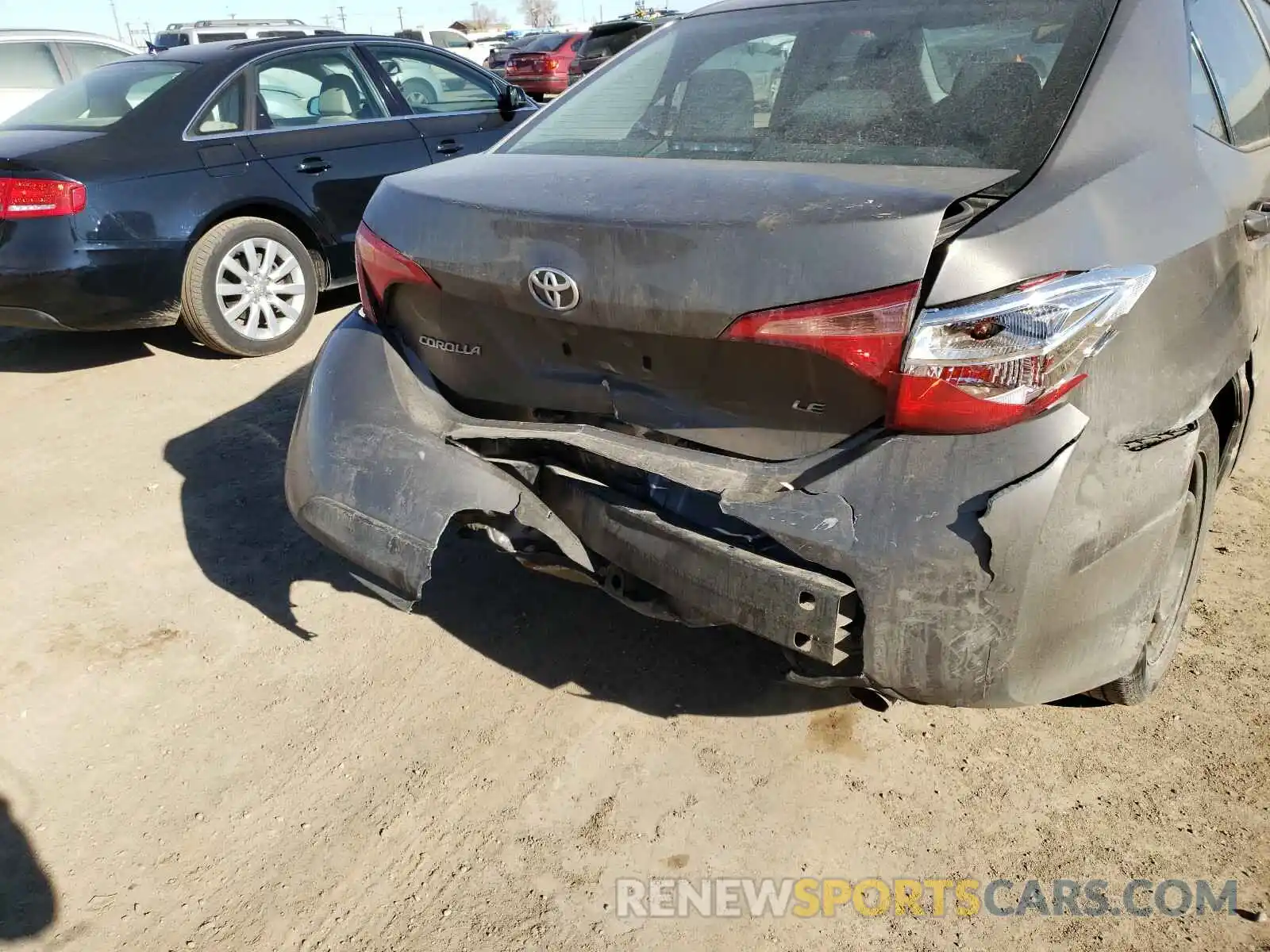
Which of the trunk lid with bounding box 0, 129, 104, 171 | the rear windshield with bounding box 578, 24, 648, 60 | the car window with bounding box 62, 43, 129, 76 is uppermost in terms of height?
the car window with bounding box 62, 43, 129, 76

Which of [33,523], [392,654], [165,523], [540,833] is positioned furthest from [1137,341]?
[33,523]

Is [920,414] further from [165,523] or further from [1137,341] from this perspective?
[165,523]

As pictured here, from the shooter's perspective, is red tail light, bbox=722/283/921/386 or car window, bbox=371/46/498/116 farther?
car window, bbox=371/46/498/116

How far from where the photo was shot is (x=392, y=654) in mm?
2814

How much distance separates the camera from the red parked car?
21.3m

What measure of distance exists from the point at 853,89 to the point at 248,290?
12.8 ft

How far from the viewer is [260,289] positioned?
5.26 m

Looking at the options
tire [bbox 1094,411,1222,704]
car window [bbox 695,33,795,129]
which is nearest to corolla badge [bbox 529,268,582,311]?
car window [bbox 695,33,795,129]

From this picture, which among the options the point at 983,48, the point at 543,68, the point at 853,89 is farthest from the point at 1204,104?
the point at 543,68

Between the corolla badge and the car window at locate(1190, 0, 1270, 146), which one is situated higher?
the car window at locate(1190, 0, 1270, 146)

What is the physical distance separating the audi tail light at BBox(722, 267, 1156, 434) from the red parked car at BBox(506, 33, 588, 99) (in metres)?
20.8

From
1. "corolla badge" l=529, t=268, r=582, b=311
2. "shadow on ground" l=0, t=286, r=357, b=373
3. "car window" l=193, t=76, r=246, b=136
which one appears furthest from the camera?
"shadow on ground" l=0, t=286, r=357, b=373

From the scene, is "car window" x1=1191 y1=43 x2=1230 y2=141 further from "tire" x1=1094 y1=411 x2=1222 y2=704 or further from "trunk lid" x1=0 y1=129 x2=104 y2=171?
"trunk lid" x1=0 y1=129 x2=104 y2=171

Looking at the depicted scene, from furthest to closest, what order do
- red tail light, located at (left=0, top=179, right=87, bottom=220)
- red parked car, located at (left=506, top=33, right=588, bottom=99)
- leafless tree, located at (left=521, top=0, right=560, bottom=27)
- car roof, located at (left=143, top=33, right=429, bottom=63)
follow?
leafless tree, located at (left=521, top=0, right=560, bottom=27) → red parked car, located at (left=506, top=33, right=588, bottom=99) → car roof, located at (left=143, top=33, right=429, bottom=63) → red tail light, located at (left=0, top=179, right=87, bottom=220)
